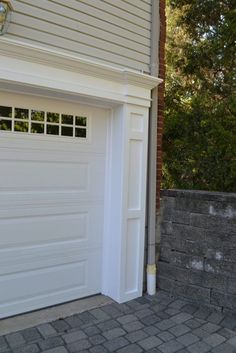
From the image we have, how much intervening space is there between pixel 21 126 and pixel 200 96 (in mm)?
4614

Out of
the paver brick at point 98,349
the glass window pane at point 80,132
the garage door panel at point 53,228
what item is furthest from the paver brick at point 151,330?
the glass window pane at point 80,132

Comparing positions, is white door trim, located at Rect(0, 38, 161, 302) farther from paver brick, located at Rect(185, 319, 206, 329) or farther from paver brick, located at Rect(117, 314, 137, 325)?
paver brick, located at Rect(185, 319, 206, 329)

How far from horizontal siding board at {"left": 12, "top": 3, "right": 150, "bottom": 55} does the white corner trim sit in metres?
0.27

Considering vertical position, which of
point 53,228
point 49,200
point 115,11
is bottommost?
point 53,228

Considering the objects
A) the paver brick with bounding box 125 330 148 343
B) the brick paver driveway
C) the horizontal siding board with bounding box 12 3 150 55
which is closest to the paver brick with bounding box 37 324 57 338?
the brick paver driveway

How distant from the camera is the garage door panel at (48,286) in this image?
347 cm

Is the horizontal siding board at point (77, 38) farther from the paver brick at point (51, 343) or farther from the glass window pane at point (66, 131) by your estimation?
the paver brick at point (51, 343)

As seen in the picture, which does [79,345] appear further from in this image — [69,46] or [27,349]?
[69,46]

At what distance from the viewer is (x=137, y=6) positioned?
4098mm

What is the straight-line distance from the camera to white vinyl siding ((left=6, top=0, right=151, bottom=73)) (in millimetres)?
3262

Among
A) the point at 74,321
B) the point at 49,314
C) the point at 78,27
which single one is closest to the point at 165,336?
the point at 74,321

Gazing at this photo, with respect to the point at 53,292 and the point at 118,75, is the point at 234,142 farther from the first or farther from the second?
the point at 53,292

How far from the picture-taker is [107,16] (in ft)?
12.6

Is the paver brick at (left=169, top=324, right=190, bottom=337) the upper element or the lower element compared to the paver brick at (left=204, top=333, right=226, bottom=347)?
upper
